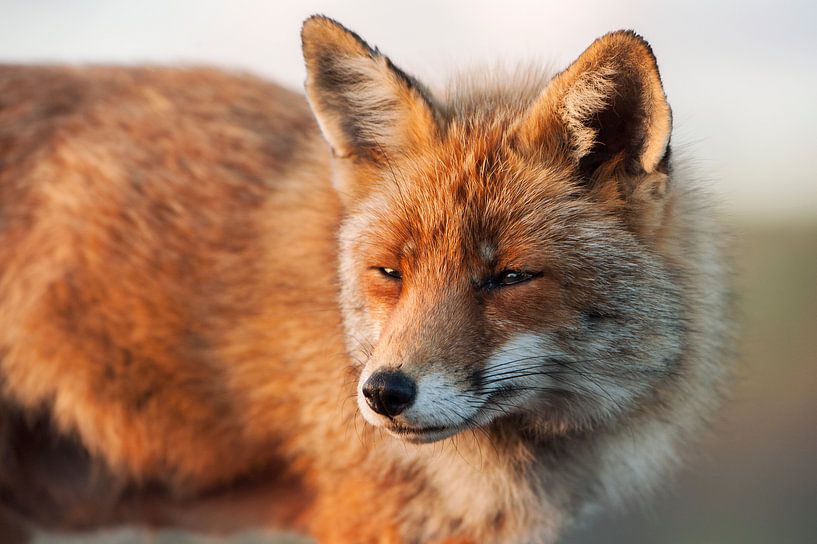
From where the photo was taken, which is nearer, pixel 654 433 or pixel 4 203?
pixel 654 433

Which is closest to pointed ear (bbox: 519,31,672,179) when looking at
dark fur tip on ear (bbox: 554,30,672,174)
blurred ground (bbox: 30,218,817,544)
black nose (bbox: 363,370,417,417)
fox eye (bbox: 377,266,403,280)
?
dark fur tip on ear (bbox: 554,30,672,174)

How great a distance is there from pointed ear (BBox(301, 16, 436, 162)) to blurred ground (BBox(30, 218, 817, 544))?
473 cm

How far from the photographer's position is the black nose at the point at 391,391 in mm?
2189

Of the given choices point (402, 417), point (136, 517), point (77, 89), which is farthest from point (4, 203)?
point (402, 417)

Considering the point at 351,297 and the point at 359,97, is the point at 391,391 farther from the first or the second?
the point at 359,97

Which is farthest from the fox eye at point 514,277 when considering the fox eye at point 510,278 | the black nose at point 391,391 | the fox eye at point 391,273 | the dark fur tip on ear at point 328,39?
the dark fur tip on ear at point 328,39

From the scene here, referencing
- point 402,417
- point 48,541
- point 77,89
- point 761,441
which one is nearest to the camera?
point 402,417

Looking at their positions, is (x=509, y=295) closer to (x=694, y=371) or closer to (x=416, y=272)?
(x=416, y=272)

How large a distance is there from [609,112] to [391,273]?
840 mm

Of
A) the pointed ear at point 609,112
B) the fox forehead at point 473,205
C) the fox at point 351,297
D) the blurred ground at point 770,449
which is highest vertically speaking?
the pointed ear at point 609,112

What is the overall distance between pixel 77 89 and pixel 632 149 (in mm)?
2624

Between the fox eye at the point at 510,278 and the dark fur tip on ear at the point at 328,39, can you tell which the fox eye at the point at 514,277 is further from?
the dark fur tip on ear at the point at 328,39

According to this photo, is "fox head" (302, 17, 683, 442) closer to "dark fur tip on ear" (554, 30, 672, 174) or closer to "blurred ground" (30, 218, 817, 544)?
"dark fur tip on ear" (554, 30, 672, 174)

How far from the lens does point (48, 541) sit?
436 cm
